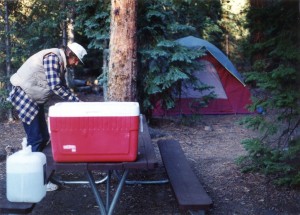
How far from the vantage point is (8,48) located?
10469 millimetres

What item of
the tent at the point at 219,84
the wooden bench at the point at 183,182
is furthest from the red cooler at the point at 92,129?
the tent at the point at 219,84

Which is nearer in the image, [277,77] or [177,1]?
[277,77]

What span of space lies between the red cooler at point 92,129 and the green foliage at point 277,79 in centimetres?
220

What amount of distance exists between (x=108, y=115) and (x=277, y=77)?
240 cm

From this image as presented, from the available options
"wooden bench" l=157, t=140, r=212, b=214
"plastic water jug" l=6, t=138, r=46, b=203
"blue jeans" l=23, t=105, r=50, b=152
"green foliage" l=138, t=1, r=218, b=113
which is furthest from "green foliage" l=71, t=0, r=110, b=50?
"plastic water jug" l=6, t=138, r=46, b=203

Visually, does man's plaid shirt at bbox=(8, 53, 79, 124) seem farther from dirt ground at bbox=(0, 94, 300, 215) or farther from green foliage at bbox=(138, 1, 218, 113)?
green foliage at bbox=(138, 1, 218, 113)

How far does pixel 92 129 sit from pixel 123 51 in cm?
273

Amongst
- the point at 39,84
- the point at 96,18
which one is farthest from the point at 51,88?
the point at 96,18

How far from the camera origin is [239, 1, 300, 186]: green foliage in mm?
5078

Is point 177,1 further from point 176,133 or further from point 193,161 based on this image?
point 193,161

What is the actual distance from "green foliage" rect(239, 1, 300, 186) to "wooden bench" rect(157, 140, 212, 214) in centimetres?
93

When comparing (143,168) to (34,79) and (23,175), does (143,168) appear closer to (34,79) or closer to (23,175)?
(23,175)

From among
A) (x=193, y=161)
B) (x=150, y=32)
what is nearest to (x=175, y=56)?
(x=150, y=32)

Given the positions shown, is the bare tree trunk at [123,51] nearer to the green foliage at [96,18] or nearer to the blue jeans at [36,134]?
the blue jeans at [36,134]
